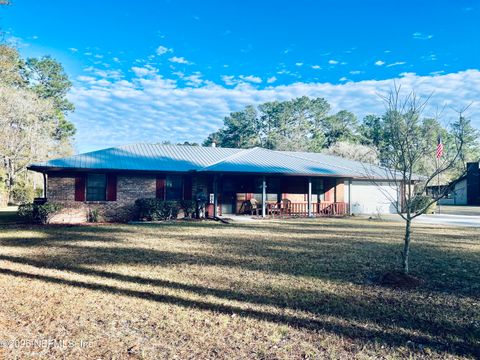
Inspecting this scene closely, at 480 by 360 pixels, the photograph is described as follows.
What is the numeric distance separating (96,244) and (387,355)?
337 inches

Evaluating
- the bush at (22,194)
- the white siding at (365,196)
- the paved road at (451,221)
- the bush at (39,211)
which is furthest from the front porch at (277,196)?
the bush at (22,194)

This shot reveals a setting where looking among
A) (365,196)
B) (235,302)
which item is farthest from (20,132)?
(235,302)

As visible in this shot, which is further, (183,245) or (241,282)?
(183,245)

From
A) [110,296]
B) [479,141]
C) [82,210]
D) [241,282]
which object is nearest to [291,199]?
[82,210]

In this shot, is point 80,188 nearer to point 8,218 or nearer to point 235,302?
point 8,218

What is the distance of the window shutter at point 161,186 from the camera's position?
18.1 m

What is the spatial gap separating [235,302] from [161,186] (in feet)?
45.3

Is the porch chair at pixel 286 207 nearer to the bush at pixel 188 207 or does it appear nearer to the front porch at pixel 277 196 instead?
the front porch at pixel 277 196

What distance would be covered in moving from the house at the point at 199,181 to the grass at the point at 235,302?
7.54m

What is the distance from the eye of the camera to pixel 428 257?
8352 mm

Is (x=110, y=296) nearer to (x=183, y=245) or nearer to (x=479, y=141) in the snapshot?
(x=183, y=245)

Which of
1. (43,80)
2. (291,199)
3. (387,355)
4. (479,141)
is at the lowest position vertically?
(387,355)

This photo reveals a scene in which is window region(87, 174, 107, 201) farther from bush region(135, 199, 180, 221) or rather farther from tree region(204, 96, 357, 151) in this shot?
tree region(204, 96, 357, 151)

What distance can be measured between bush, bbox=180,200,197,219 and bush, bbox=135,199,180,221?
0.39 meters
